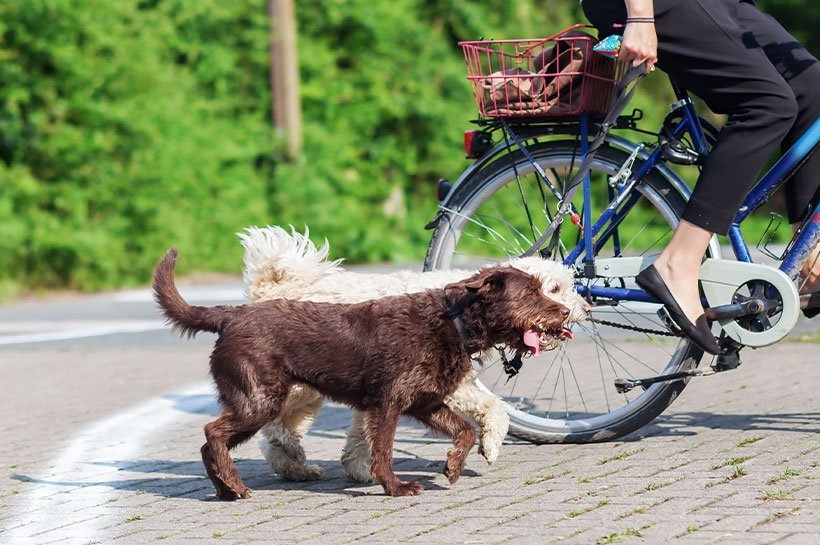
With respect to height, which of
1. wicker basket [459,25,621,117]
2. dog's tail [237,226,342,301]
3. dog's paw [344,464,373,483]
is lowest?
dog's paw [344,464,373,483]

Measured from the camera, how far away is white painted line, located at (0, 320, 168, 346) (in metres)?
11.4

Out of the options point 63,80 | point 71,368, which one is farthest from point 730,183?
point 63,80

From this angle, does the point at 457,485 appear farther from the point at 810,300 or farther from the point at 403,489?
the point at 810,300

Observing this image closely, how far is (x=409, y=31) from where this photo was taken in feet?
72.6

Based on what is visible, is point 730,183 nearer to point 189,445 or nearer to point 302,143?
→ point 189,445

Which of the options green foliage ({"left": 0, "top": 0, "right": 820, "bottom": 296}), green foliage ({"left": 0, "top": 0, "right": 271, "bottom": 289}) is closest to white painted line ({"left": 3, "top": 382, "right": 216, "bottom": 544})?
green foliage ({"left": 0, "top": 0, "right": 271, "bottom": 289})

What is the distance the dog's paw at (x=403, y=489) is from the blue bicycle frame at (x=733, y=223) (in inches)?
46.4

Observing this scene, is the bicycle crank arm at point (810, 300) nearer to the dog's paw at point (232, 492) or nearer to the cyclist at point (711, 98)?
the cyclist at point (711, 98)

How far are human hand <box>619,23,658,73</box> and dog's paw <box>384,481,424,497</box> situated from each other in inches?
75.0

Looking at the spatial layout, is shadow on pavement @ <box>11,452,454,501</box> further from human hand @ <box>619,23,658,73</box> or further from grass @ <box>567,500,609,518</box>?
human hand @ <box>619,23,658,73</box>

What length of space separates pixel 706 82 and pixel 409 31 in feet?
56.8

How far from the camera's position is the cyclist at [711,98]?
5102mm

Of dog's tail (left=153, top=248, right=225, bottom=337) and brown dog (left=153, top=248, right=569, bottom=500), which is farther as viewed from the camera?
dog's tail (left=153, top=248, right=225, bottom=337)

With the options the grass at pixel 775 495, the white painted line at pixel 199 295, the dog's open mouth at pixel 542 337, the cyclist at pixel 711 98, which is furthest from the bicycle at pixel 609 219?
the white painted line at pixel 199 295
